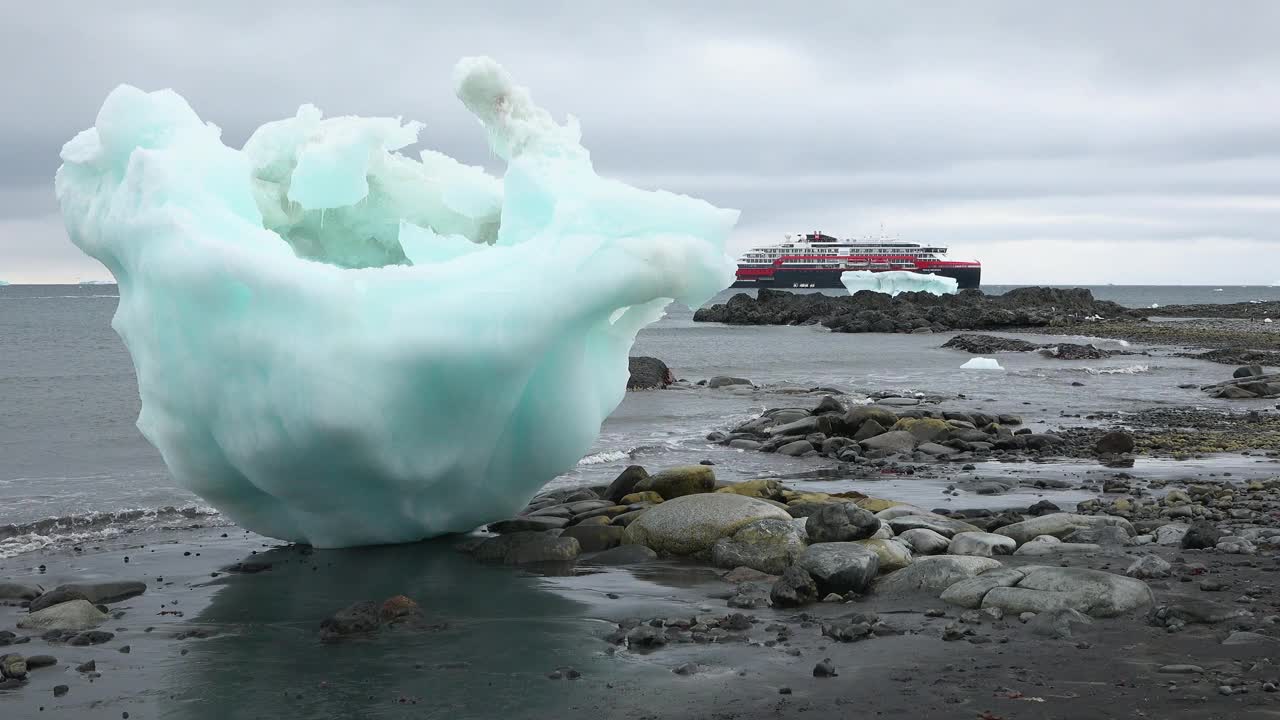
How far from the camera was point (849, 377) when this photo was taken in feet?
123

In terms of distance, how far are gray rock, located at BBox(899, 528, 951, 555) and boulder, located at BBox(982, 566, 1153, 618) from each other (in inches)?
69.5

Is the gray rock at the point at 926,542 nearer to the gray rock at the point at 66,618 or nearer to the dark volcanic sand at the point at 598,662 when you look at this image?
the dark volcanic sand at the point at 598,662

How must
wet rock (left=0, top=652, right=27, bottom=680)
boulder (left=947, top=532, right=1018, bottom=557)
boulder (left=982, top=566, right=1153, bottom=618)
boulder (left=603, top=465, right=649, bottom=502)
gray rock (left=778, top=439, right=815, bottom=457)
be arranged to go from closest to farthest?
wet rock (left=0, top=652, right=27, bottom=680) < boulder (left=982, top=566, right=1153, bottom=618) < boulder (left=947, top=532, right=1018, bottom=557) < boulder (left=603, top=465, right=649, bottom=502) < gray rock (left=778, top=439, right=815, bottom=457)

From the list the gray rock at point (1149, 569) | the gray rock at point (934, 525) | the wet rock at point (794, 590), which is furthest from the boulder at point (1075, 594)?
the gray rock at point (934, 525)

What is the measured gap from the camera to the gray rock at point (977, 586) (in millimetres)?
8664

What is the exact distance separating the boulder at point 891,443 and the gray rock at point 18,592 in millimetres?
12180

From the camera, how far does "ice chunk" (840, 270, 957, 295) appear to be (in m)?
103

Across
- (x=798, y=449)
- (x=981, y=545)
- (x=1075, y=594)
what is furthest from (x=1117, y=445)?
(x=1075, y=594)

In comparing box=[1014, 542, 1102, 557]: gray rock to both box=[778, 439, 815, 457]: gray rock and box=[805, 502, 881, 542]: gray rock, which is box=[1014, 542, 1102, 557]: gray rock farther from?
box=[778, 439, 815, 457]: gray rock

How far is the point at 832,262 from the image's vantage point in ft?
463

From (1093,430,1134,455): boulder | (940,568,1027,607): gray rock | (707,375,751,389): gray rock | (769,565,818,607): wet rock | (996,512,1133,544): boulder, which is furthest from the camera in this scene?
(707,375,751,389): gray rock

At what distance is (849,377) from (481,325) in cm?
2887

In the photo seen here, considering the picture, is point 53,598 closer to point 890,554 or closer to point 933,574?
point 890,554

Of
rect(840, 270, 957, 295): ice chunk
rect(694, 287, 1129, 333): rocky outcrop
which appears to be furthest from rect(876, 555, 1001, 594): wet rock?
rect(840, 270, 957, 295): ice chunk
